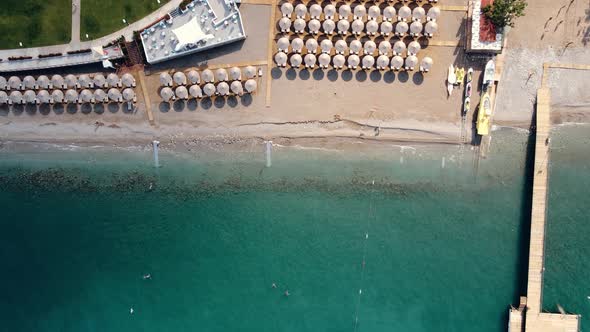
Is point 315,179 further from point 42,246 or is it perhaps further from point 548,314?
point 42,246

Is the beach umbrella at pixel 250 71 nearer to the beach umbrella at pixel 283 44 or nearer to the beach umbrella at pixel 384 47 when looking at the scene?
the beach umbrella at pixel 283 44

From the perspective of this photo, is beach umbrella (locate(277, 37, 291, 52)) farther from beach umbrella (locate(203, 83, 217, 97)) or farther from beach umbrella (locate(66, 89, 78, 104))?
beach umbrella (locate(66, 89, 78, 104))

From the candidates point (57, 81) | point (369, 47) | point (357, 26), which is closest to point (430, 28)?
point (369, 47)

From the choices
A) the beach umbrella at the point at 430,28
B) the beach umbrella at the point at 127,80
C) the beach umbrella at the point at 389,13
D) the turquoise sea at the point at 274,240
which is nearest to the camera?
the beach umbrella at the point at 430,28

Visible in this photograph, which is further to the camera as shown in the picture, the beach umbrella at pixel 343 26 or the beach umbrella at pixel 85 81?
the beach umbrella at pixel 85 81

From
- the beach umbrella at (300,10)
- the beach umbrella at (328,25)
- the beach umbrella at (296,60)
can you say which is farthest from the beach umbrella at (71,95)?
the beach umbrella at (328,25)

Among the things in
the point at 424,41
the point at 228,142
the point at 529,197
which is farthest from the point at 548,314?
the point at 228,142

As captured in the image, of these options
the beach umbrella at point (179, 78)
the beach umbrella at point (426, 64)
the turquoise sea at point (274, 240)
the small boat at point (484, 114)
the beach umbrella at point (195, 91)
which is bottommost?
the turquoise sea at point (274, 240)
